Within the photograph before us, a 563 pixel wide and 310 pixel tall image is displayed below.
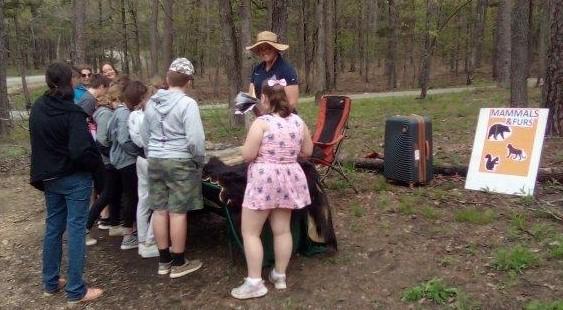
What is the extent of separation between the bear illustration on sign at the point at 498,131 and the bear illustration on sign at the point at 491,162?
24 cm

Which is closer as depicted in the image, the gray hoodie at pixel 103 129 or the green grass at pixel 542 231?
the green grass at pixel 542 231

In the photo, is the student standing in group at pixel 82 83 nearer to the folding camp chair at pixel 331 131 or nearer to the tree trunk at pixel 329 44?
the folding camp chair at pixel 331 131

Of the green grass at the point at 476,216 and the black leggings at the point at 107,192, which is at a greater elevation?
the black leggings at the point at 107,192

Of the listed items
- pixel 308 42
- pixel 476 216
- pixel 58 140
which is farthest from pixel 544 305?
pixel 308 42

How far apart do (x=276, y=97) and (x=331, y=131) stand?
2.66 meters

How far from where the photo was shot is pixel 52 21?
33844mm

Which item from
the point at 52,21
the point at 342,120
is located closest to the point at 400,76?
the point at 52,21

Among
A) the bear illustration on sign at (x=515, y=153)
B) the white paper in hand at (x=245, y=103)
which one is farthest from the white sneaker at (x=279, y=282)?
the bear illustration on sign at (x=515, y=153)

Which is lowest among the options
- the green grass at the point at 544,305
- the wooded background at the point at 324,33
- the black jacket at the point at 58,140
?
the green grass at the point at 544,305

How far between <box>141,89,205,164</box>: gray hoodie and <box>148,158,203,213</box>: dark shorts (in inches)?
2.4

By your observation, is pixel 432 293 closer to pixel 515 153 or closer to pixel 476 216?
pixel 476 216

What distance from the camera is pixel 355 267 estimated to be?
3979 mm

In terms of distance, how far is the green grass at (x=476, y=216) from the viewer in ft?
15.0

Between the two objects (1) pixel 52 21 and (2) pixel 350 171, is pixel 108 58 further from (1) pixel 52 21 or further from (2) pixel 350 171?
(2) pixel 350 171
